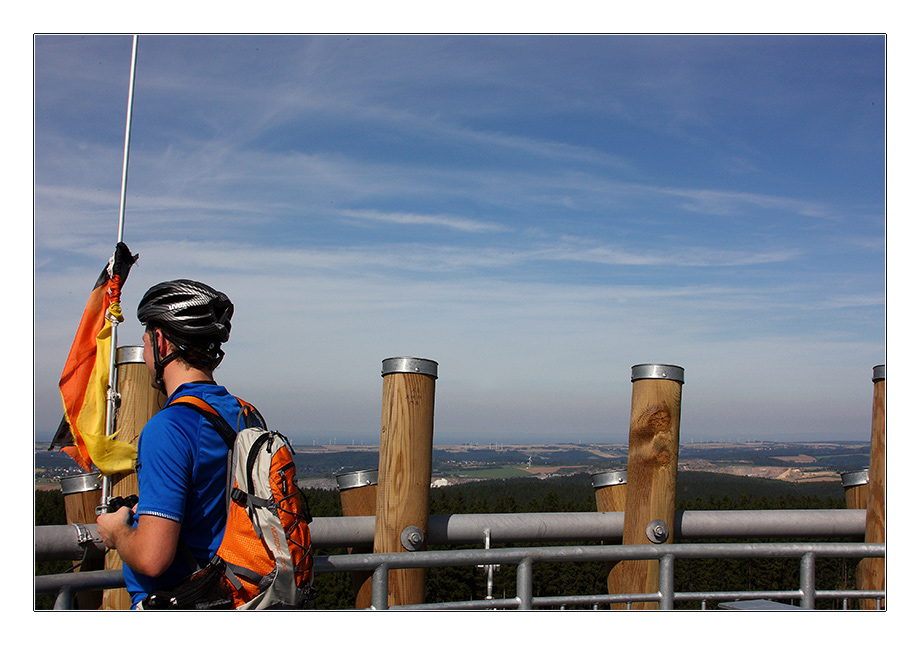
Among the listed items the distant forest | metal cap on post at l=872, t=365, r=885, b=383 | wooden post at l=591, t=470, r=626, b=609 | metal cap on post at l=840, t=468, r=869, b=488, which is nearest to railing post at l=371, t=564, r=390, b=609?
wooden post at l=591, t=470, r=626, b=609

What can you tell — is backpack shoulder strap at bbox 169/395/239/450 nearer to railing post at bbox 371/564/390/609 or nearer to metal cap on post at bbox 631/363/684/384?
railing post at bbox 371/564/390/609

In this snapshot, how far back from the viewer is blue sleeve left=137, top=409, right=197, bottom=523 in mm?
2463

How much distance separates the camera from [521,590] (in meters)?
3.77

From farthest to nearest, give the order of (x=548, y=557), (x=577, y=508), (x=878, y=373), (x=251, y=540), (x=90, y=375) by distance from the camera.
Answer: (x=577, y=508) → (x=878, y=373) → (x=90, y=375) → (x=548, y=557) → (x=251, y=540)

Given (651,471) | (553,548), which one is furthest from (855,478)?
(553,548)

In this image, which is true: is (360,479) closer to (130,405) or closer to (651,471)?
(130,405)

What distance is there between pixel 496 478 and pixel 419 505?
16.5 meters

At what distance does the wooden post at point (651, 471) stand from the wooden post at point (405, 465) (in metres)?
1.31

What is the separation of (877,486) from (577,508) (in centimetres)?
333

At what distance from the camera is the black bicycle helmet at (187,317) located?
2.81 meters

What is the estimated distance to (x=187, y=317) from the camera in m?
2.80

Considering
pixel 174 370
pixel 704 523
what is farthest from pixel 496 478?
pixel 174 370

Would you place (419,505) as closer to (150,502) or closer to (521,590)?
(521,590)

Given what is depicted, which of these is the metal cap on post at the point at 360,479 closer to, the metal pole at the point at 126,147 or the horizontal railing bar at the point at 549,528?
the horizontal railing bar at the point at 549,528
